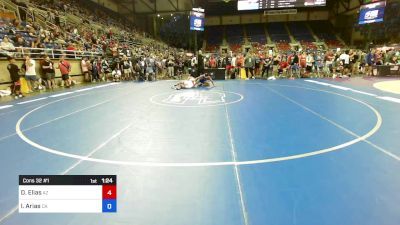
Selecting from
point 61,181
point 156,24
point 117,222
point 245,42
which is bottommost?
point 117,222

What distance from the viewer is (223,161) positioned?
3520 millimetres

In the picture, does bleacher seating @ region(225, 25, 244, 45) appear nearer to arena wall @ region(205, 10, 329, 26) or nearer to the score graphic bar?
arena wall @ region(205, 10, 329, 26)

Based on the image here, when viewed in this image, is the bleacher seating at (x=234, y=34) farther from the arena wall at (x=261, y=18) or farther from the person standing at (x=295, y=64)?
the person standing at (x=295, y=64)

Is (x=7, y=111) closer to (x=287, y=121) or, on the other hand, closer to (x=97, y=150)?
(x=97, y=150)

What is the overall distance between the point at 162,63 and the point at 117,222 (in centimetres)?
1757

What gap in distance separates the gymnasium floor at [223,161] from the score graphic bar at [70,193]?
13.8 inches

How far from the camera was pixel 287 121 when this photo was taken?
5.47 meters

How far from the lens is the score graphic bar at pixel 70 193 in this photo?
196 centimetres

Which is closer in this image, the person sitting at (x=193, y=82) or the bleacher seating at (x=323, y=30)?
the person sitting at (x=193, y=82)

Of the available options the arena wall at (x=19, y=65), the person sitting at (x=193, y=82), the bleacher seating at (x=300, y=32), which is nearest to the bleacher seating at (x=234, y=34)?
the bleacher seating at (x=300, y=32)

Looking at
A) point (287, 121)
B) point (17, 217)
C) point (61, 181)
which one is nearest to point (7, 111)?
point (17, 217)

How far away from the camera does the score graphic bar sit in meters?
1.96

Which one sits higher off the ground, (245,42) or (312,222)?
(245,42)

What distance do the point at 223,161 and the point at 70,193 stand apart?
2.06 metres
